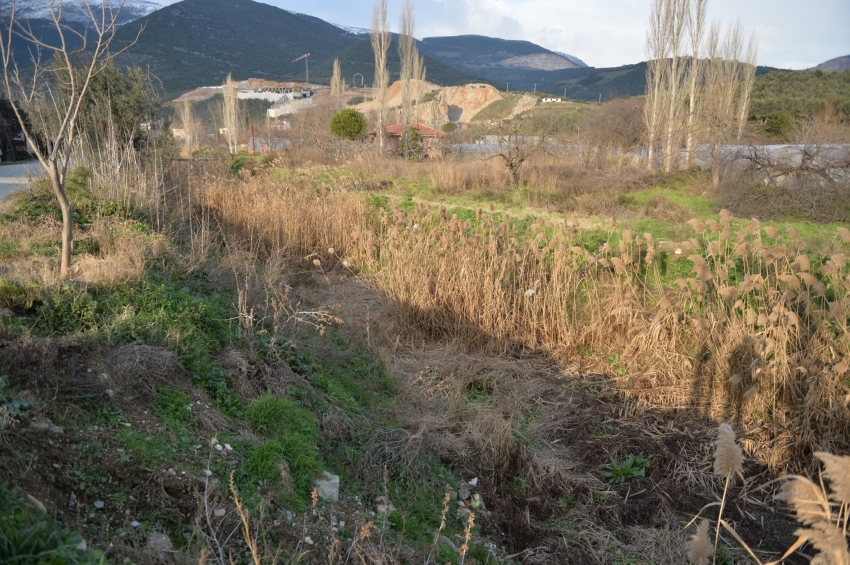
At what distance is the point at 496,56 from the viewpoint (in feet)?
563

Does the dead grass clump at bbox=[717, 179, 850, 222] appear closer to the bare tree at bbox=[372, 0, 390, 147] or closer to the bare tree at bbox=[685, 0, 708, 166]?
the bare tree at bbox=[685, 0, 708, 166]

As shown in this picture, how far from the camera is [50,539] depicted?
1758 mm

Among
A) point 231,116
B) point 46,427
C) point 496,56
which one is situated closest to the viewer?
point 46,427

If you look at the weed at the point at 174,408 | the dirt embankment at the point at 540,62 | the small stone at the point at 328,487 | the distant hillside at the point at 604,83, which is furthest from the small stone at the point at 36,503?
the dirt embankment at the point at 540,62

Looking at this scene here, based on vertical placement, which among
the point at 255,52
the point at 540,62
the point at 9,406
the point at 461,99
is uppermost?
the point at 540,62

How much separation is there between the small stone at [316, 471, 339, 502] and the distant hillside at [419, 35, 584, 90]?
14005cm

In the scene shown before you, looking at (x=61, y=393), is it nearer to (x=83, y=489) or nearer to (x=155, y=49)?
(x=83, y=489)

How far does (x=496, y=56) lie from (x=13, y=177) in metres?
174

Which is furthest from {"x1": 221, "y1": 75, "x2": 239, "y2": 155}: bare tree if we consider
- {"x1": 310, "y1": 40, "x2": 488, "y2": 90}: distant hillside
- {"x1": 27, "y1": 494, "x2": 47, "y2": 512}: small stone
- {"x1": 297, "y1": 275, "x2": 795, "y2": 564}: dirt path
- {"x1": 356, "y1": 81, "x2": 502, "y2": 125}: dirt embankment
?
{"x1": 310, "y1": 40, "x2": 488, "y2": 90}: distant hillside

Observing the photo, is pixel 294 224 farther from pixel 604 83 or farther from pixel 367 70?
pixel 604 83

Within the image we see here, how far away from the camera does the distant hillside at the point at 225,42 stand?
6856cm

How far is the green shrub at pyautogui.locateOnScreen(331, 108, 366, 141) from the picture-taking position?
2180cm

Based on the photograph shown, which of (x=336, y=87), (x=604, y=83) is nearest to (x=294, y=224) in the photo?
(x=336, y=87)

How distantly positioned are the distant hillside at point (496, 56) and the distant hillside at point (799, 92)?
101 m
